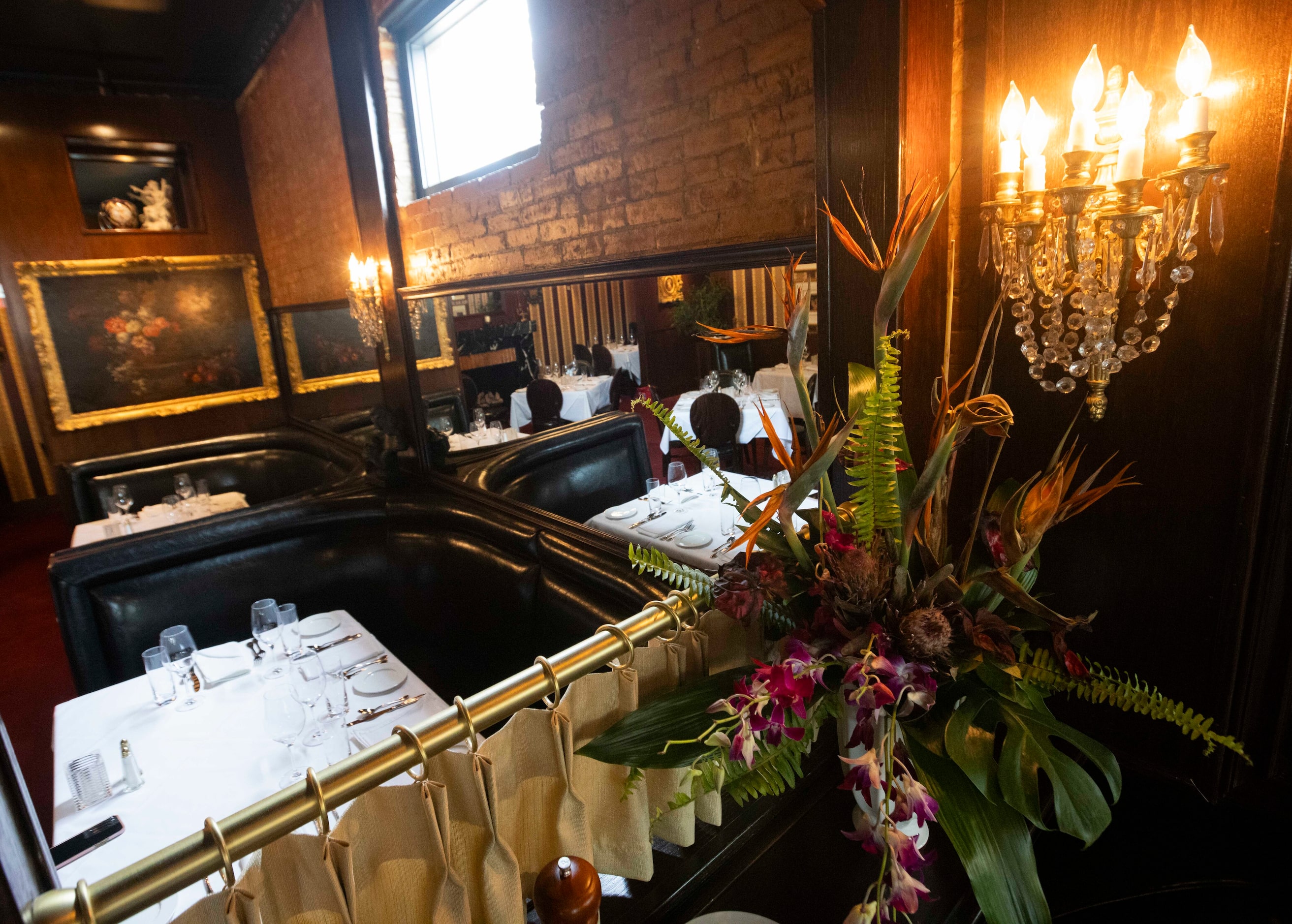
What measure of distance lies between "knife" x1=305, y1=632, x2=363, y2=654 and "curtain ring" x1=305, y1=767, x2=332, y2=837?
1482 mm

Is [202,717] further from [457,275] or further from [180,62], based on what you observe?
[180,62]

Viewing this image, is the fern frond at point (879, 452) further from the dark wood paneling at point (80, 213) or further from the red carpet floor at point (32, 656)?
the dark wood paneling at point (80, 213)

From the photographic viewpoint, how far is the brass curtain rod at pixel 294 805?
639mm

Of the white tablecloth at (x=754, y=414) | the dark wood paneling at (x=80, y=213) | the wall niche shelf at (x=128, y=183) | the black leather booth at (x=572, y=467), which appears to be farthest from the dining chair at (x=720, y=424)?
the wall niche shelf at (x=128, y=183)

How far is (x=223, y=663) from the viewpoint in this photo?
211 cm

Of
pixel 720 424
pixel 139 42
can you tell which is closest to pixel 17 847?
pixel 720 424

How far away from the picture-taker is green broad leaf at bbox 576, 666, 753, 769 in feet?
3.00

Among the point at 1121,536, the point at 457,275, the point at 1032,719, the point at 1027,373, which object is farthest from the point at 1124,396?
the point at 457,275

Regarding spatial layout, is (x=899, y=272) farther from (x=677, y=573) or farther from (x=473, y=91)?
(x=473, y=91)

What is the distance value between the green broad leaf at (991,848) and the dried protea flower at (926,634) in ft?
0.53

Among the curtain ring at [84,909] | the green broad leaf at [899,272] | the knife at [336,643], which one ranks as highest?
the green broad leaf at [899,272]

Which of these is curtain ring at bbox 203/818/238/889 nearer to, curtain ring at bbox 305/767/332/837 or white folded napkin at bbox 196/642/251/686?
curtain ring at bbox 305/767/332/837

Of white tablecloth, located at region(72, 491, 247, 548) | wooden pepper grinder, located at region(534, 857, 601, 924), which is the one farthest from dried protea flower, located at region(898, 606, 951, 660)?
white tablecloth, located at region(72, 491, 247, 548)

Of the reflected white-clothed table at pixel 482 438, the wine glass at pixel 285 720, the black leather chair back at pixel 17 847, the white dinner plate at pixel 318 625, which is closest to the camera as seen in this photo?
the black leather chair back at pixel 17 847
